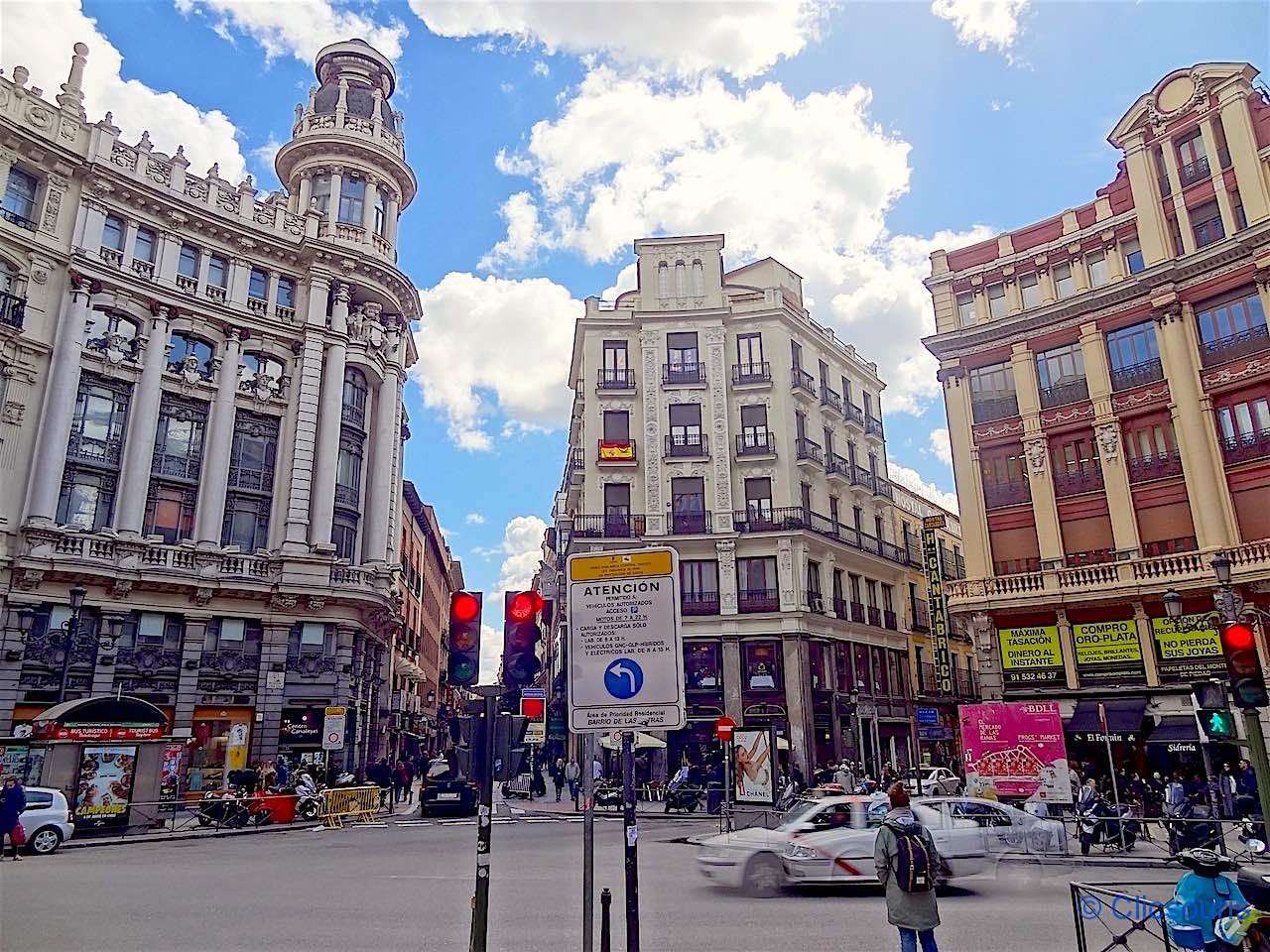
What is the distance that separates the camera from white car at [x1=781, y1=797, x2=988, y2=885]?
40.8 feet

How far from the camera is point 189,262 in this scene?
3622 cm

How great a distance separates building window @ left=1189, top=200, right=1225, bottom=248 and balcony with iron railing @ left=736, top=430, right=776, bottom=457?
19.2 m

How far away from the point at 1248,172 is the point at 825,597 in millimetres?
23864

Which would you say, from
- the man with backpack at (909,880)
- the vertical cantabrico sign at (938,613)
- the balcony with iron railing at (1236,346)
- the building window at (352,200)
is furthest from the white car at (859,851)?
the building window at (352,200)

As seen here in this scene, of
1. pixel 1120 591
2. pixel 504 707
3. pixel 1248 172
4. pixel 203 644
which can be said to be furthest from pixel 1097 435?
pixel 203 644

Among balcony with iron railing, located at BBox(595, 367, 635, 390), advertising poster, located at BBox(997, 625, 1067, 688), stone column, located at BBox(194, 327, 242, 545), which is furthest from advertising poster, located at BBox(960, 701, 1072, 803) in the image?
stone column, located at BBox(194, 327, 242, 545)

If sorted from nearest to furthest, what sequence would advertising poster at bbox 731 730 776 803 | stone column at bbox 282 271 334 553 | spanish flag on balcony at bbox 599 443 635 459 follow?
advertising poster at bbox 731 730 776 803
stone column at bbox 282 271 334 553
spanish flag on balcony at bbox 599 443 635 459

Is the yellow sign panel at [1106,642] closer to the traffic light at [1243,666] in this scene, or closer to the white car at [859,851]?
the white car at [859,851]

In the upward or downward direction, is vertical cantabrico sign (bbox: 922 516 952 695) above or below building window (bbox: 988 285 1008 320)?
below

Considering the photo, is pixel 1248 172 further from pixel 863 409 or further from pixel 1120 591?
pixel 863 409

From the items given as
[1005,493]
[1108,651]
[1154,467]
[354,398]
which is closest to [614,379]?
[354,398]

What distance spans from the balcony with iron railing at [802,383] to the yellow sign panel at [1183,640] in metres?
20.5

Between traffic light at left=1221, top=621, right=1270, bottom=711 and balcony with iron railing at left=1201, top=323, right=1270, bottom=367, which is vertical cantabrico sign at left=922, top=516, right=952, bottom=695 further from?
traffic light at left=1221, top=621, right=1270, bottom=711

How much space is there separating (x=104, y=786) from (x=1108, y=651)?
30276 millimetres
